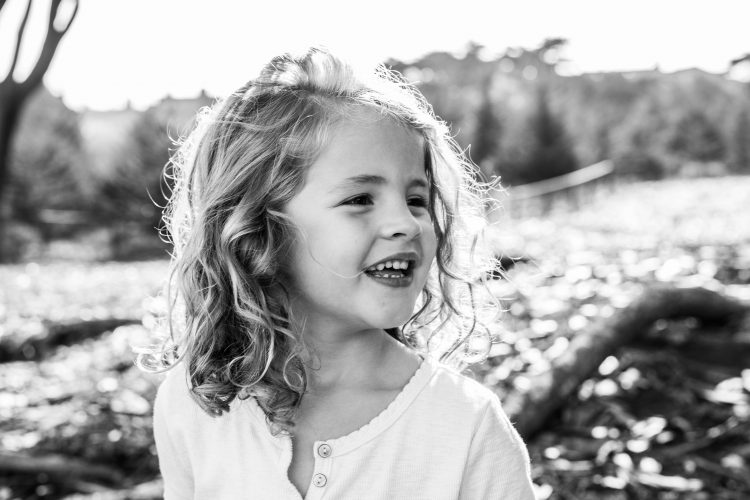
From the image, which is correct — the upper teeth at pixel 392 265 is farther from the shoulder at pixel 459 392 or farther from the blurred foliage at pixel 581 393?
the blurred foliage at pixel 581 393

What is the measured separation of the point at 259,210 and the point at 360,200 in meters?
0.24

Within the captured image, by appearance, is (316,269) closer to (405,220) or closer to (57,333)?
(405,220)

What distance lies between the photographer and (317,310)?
1.63 m

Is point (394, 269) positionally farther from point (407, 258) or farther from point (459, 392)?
point (459, 392)

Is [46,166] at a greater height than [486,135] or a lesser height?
lesser

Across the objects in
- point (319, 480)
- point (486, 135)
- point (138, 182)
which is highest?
point (319, 480)

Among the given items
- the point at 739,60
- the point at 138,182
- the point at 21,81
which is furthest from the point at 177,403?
the point at 739,60

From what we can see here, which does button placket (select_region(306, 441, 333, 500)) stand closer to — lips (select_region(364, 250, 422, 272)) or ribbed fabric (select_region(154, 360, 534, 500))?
ribbed fabric (select_region(154, 360, 534, 500))

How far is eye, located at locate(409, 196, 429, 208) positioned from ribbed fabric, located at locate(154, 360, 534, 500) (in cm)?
33

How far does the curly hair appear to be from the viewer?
5.20 feet

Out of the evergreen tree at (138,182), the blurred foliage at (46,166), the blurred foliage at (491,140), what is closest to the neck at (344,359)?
the blurred foliage at (491,140)

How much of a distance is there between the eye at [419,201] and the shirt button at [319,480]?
0.57m

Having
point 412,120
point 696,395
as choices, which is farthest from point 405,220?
point 696,395

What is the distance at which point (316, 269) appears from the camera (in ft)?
5.07
